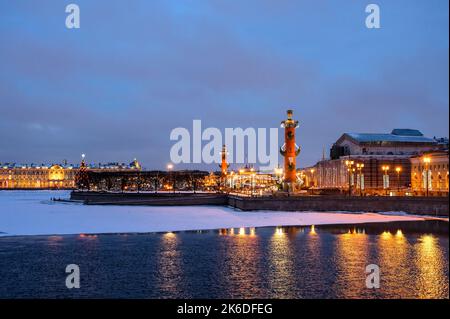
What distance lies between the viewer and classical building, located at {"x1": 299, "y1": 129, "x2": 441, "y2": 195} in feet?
317

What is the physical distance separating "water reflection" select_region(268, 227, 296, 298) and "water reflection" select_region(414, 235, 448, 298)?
393 centimetres

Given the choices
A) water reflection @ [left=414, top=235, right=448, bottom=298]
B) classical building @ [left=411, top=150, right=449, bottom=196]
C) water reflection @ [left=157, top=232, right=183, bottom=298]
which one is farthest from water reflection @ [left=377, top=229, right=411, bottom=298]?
classical building @ [left=411, top=150, right=449, bottom=196]

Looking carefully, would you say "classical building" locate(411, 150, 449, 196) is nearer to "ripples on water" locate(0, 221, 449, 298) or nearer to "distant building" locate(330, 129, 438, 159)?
"distant building" locate(330, 129, 438, 159)

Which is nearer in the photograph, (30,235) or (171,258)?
(171,258)

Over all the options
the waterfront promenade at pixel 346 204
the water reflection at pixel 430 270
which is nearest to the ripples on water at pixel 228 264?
the water reflection at pixel 430 270

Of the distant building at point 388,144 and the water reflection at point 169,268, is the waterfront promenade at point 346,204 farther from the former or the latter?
the distant building at point 388,144

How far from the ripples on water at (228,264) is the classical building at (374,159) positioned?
2538 inches

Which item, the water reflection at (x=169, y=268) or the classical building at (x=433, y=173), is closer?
the water reflection at (x=169, y=268)

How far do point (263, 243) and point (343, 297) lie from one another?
40.2 ft

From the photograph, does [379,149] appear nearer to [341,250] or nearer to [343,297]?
[341,250]

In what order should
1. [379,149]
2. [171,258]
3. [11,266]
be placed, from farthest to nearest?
[379,149], [171,258], [11,266]

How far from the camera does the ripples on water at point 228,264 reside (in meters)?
15.8

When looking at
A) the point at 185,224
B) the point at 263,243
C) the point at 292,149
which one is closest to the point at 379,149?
the point at 292,149

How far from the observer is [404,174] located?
3829 inches
